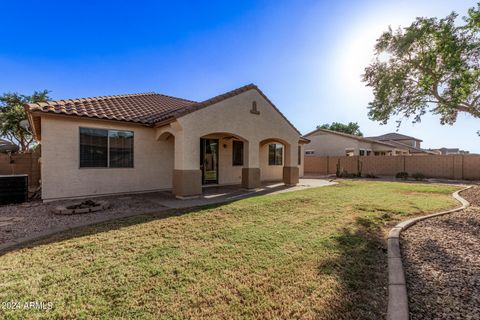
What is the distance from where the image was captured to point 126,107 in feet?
37.6

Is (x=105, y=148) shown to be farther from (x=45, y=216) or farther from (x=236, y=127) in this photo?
(x=236, y=127)

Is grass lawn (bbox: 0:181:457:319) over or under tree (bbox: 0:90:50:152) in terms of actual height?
under

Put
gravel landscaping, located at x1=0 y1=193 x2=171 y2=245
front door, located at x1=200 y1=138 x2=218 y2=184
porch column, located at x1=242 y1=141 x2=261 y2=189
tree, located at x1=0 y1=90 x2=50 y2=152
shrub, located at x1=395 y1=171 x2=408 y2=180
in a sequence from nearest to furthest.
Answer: gravel landscaping, located at x1=0 y1=193 x2=171 y2=245 < porch column, located at x1=242 y1=141 x2=261 y2=189 < front door, located at x1=200 y1=138 x2=218 y2=184 < shrub, located at x1=395 y1=171 x2=408 y2=180 < tree, located at x1=0 y1=90 x2=50 y2=152

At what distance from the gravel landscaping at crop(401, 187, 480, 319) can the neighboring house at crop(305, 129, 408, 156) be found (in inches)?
929

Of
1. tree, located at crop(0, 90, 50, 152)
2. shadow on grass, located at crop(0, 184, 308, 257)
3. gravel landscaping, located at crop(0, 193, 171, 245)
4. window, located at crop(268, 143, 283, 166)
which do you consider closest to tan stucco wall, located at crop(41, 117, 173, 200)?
gravel landscaping, located at crop(0, 193, 171, 245)

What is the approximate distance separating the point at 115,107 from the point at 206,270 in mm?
10019

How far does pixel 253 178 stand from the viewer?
39.1 ft

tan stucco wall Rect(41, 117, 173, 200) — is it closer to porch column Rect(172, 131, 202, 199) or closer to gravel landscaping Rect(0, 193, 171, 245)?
gravel landscaping Rect(0, 193, 171, 245)

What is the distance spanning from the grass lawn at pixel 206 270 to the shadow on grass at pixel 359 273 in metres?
0.02

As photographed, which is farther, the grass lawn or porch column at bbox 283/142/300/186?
porch column at bbox 283/142/300/186

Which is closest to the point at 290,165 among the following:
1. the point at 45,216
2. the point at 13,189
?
the point at 45,216

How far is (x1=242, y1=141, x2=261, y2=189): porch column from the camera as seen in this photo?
1173 centimetres

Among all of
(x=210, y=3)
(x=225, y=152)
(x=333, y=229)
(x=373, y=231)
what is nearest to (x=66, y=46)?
(x=210, y=3)

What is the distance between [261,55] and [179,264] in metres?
11.9
